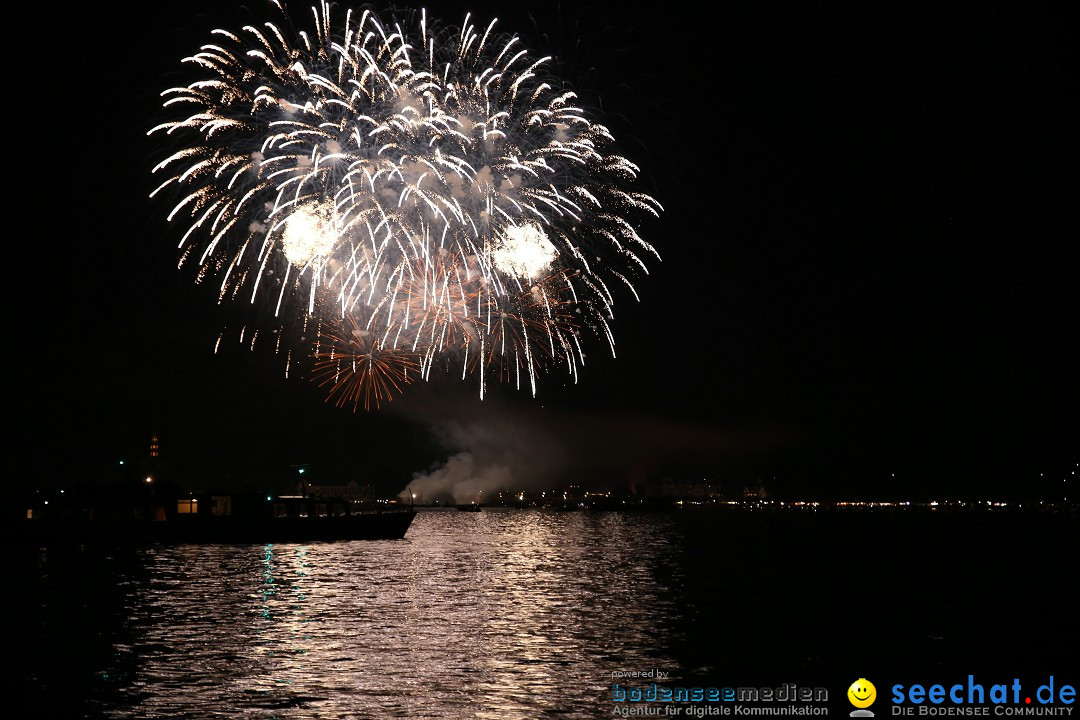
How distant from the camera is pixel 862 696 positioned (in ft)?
81.4

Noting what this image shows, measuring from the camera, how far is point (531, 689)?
82.4 feet

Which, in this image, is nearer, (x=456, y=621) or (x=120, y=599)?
(x=456, y=621)

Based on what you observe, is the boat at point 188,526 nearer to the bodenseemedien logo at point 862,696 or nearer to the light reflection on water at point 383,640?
the light reflection on water at point 383,640

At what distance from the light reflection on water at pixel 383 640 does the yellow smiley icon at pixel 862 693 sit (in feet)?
17.2

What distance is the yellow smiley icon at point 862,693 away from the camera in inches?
950

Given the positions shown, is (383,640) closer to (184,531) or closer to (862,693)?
(862,693)

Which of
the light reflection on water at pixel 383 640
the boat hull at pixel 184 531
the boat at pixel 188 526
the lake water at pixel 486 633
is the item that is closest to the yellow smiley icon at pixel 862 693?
the lake water at pixel 486 633

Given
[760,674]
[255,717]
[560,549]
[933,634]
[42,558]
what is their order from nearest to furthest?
[255,717]
[760,674]
[933,634]
[42,558]
[560,549]

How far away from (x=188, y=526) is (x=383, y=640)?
74572mm

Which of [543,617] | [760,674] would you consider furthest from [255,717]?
[543,617]

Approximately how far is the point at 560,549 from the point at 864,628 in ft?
194

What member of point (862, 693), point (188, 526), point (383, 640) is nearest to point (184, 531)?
point (188, 526)

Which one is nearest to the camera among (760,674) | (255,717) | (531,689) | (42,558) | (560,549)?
(255,717)

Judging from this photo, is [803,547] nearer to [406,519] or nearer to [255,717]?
[406,519]
